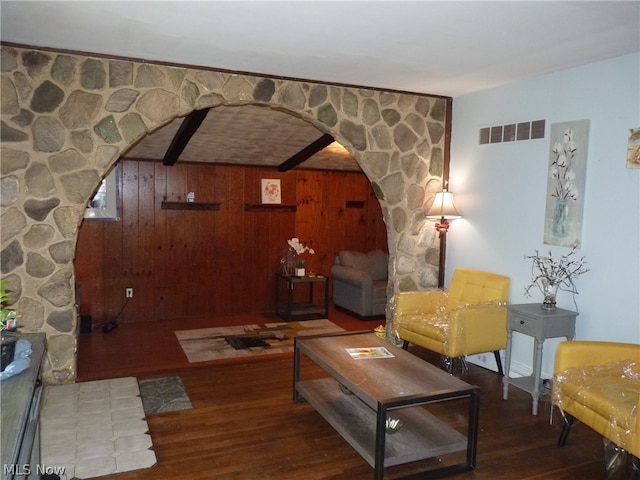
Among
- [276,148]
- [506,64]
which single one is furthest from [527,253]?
[276,148]

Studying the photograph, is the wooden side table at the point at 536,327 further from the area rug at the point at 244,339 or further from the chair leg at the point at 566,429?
the area rug at the point at 244,339

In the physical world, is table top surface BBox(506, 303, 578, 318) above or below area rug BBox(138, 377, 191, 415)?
above

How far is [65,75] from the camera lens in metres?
3.63

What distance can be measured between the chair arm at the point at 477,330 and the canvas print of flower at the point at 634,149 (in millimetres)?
1345

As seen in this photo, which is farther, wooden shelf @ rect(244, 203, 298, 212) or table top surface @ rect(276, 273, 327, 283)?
wooden shelf @ rect(244, 203, 298, 212)

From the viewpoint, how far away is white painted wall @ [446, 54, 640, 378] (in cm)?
338

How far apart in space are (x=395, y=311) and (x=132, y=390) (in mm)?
2171

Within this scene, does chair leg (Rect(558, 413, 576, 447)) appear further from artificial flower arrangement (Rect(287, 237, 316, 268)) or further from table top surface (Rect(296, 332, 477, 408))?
artificial flower arrangement (Rect(287, 237, 316, 268))

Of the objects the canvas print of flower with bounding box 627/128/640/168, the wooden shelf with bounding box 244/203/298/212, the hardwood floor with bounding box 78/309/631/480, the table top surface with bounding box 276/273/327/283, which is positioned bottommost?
the hardwood floor with bounding box 78/309/631/480

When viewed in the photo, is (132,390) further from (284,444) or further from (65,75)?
(65,75)

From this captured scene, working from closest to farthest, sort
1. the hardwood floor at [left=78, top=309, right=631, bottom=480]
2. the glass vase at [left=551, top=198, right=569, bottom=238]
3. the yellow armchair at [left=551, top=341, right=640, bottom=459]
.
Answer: the yellow armchair at [left=551, top=341, right=640, bottom=459] → the hardwood floor at [left=78, top=309, right=631, bottom=480] → the glass vase at [left=551, top=198, right=569, bottom=238]

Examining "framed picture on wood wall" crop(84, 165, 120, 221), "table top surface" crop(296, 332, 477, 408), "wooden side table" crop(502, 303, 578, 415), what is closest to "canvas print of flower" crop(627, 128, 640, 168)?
"wooden side table" crop(502, 303, 578, 415)

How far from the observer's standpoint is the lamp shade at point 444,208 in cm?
473

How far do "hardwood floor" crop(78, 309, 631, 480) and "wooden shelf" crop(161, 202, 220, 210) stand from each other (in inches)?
86.1
